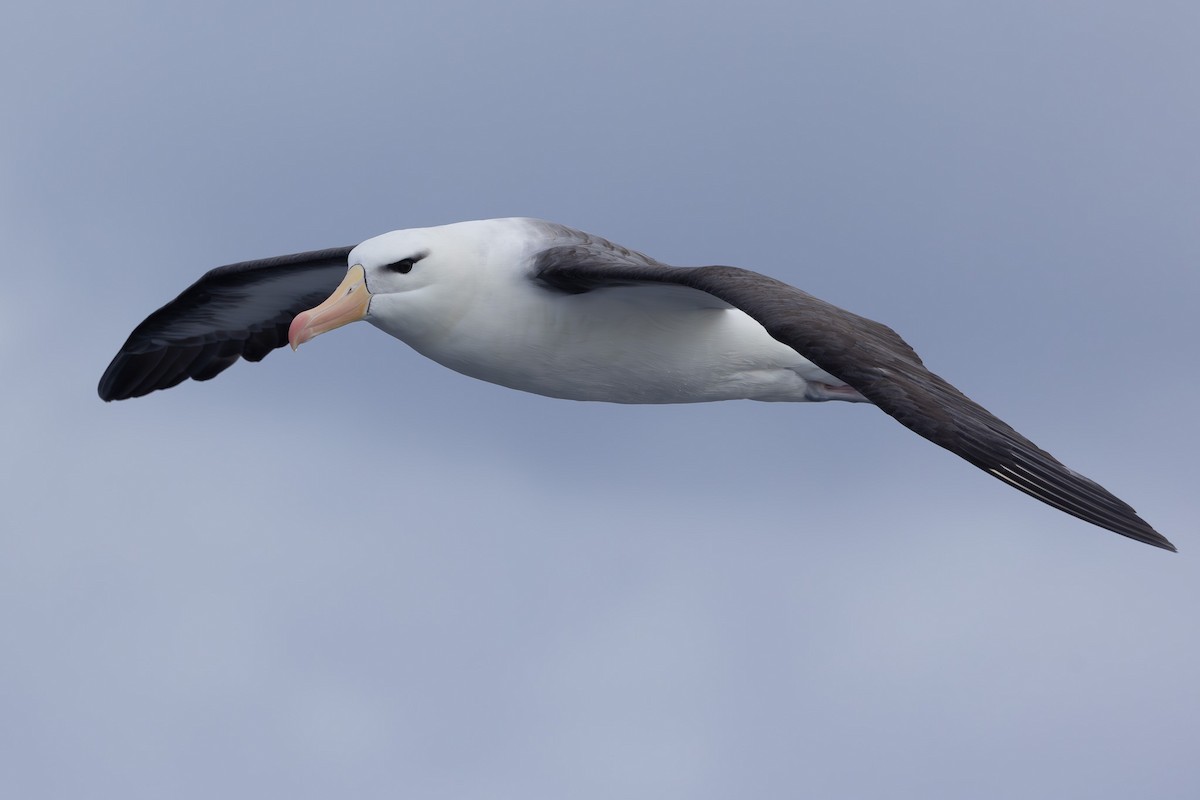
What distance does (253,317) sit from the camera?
46.3ft

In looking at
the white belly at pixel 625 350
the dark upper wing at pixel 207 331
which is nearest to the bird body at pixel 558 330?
the white belly at pixel 625 350

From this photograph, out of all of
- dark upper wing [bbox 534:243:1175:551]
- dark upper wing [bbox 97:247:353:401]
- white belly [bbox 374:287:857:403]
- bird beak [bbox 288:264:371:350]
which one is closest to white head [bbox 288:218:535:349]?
bird beak [bbox 288:264:371:350]

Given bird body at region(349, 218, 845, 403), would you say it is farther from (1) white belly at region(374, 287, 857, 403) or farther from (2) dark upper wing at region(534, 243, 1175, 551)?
(2) dark upper wing at region(534, 243, 1175, 551)

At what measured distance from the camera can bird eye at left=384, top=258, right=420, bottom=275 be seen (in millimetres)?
10758

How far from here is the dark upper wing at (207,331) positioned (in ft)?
45.0

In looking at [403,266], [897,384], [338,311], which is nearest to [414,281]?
[403,266]

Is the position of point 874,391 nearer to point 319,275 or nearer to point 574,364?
point 574,364

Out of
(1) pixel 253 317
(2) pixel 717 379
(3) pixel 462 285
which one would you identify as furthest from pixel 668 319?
(1) pixel 253 317

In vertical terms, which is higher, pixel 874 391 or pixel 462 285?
pixel 462 285

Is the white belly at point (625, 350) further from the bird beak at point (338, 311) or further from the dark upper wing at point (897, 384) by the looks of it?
the dark upper wing at point (897, 384)

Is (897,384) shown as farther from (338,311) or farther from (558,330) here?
(338,311)

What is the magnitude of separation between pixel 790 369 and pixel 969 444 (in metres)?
3.09

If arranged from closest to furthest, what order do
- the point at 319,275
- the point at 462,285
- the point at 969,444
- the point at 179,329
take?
the point at 969,444 → the point at 462,285 → the point at 319,275 → the point at 179,329

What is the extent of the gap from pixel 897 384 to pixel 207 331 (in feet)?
24.1
